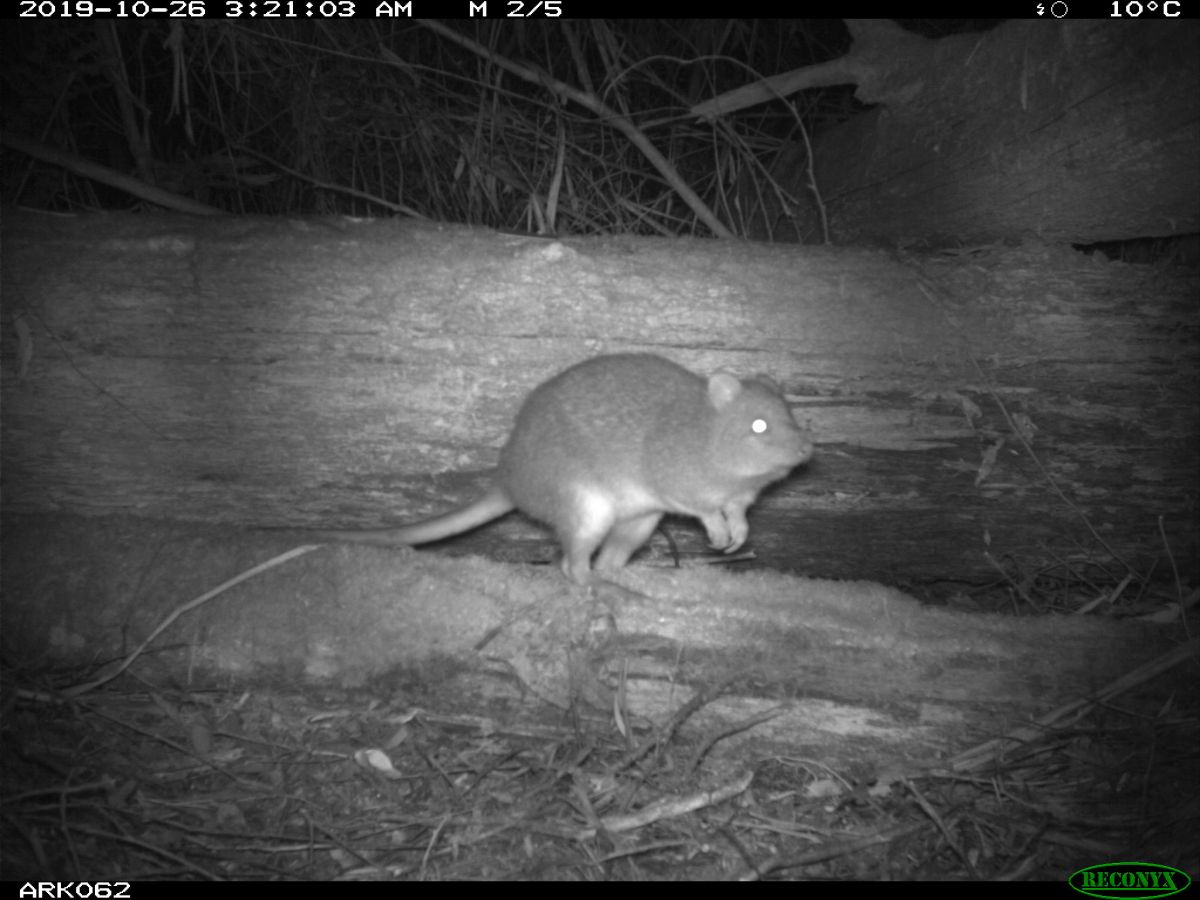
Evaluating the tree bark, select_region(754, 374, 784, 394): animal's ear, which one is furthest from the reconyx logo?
select_region(754, 374, 784, 394): animal's ear

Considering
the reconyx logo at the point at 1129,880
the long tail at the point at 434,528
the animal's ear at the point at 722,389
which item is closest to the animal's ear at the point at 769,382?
the animal's ear at the point at 722,389

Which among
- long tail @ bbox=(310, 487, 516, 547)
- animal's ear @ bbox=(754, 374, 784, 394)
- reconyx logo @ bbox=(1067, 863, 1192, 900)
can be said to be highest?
animal's ear @ bbox=(754, 374, 784, 394)

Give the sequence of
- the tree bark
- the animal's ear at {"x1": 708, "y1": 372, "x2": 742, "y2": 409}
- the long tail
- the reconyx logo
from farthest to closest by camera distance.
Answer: the tree bark < the long tail < the animal's ear at {"x1": 708, "y1": 372, "x2": 742, "y2": 409} < the reconyx logo

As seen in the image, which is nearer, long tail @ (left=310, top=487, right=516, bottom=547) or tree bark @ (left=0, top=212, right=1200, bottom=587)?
long tail @ (left=310, top=487, right=516, bottom=547)

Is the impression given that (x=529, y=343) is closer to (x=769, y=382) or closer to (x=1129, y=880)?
(x=769, y=382)

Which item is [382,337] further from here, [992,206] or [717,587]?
[992,206]

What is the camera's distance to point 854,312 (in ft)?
13.3

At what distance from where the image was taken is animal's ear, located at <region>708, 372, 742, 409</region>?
3.63 metres

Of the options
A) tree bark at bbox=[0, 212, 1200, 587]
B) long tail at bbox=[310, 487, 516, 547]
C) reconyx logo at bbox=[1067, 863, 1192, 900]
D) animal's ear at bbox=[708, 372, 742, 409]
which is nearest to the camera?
reconyx logo at bbox=[1067, 863, 1192, 900]

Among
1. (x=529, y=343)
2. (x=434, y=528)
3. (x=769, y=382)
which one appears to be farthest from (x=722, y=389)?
(x=434, y=528)

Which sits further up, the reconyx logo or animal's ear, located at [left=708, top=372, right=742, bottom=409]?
animal's ear, located at [left=708, top=372, right=742, bottom=409]

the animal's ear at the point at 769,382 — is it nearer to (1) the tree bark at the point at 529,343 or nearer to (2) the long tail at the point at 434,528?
(1) the tree bark at the point at 529,343

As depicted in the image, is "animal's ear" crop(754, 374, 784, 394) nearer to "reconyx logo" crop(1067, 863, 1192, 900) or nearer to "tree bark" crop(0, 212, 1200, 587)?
"tree bark" crop(0, 212, 1200, 587)

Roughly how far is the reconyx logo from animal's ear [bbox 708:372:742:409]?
1.90 metres
